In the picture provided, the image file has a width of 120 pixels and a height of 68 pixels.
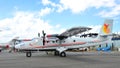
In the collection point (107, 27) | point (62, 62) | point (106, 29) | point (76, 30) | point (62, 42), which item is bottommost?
point (62, 62)

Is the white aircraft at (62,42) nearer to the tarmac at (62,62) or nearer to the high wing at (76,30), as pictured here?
the high wing at (76,30)

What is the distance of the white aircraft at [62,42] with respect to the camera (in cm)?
2897

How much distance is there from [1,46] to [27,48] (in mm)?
32367

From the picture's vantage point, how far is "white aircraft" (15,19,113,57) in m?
29.0

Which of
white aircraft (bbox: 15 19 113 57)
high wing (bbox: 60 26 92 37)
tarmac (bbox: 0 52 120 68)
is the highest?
high wing (bbox: 60 26 92 37)

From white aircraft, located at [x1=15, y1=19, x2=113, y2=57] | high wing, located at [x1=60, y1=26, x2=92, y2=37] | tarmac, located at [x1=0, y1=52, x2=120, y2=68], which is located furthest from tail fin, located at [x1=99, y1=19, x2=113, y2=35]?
tarmac, located at [x1=0, y1=52, x2=120, y2=68]

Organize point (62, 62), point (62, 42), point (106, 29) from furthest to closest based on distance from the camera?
point (106, 29) < point (62, 42) < point (62, 62)

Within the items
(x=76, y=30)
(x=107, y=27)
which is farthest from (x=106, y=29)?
(x=76, y=30)

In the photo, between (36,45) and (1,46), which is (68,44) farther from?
(1,46)

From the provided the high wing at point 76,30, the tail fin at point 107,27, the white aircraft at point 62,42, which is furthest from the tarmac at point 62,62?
the tail fin at point 107,27

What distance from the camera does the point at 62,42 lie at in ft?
100

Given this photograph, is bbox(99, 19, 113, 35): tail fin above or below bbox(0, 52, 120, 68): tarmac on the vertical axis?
above

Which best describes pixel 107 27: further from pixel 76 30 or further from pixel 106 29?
pixel 76 30

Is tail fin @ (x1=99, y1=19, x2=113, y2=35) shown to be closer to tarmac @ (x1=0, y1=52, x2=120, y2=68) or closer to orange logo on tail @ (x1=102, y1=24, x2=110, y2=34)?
orange logo on tail @ (x1=102, y1=24, x2=110, y2=34)
